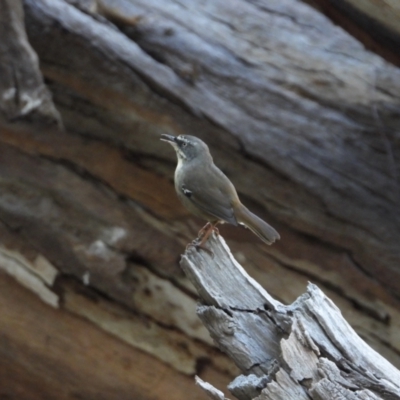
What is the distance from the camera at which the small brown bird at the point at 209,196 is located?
343 centimetres

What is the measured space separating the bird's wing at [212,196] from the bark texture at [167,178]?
1.44 metres

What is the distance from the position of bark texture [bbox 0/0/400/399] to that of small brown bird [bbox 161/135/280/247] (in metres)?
1.32

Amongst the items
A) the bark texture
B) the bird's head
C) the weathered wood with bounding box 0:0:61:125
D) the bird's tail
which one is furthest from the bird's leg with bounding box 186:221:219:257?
the weathered wood with bounding box 0:0:61:125

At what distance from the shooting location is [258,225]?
3.43 m

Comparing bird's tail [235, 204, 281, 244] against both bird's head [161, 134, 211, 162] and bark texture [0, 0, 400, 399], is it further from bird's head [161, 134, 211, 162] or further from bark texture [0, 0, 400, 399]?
bark texture [0, 0, 400, 399]

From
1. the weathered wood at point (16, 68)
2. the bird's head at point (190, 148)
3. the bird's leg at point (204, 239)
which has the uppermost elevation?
the bird's head at point (190, 148)

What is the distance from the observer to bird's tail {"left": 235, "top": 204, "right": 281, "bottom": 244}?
3404 millimetres

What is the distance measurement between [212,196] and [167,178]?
66.5 inches

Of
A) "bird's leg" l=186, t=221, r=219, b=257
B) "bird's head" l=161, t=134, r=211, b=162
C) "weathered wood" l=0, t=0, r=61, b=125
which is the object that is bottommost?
"weathered wood" l=0, t=0, r=61, b=125

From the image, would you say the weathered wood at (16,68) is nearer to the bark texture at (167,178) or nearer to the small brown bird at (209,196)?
the bark texture at (167,178)

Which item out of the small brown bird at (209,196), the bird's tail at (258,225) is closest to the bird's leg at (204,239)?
the small brown bird at (209,196)

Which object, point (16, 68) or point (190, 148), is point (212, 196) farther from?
point (16, 68)

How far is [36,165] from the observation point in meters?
5.00

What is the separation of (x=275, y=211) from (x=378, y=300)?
102 cm
